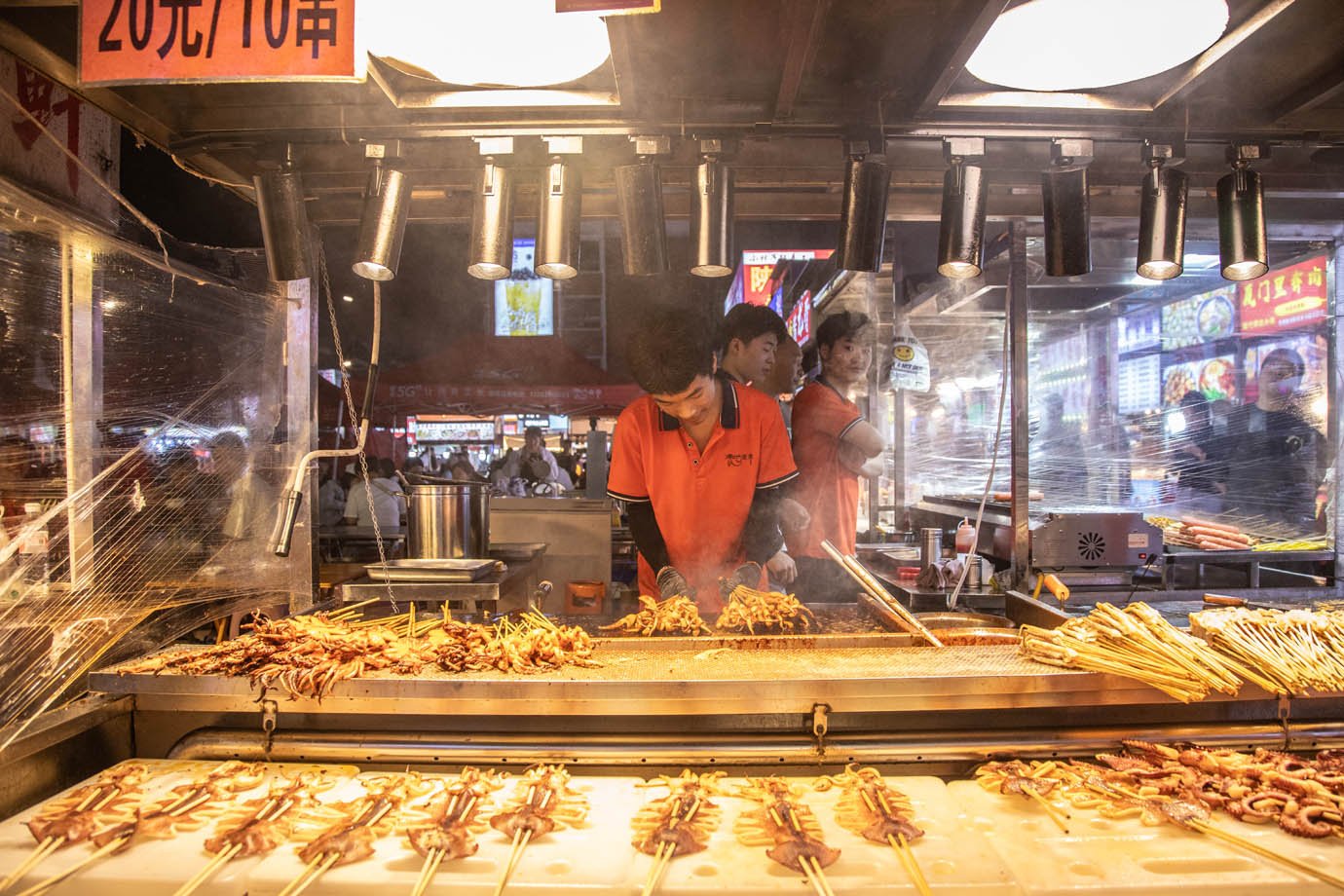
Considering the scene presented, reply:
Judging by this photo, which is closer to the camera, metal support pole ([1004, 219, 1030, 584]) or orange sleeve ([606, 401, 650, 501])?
orange sleeve ([606, 401, 650, 501])

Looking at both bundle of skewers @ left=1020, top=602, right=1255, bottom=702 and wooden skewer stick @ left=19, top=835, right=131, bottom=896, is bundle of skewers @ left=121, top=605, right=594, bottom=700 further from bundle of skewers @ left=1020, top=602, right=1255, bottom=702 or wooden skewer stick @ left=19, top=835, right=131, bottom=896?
bundle of skewers @ left=1020, top=602, right=1255, bottom=702

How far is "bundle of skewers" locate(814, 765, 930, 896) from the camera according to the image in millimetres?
1771

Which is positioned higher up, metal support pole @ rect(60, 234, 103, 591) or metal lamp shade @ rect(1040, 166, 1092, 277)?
metal lamp shade @ rect(1040, 166, 1092, 277)

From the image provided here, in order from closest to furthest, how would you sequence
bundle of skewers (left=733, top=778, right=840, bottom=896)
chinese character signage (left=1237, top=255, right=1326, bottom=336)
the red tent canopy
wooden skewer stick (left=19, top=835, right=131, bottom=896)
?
wooden skewer stick (left=19, top=835, right=131, bottom=896) < bundle of skewers (left=733, top=778, right=840, bottom=896) < chinese character signage (left=1237, top=255, right=1326, bottom=336) < the red tent canopy

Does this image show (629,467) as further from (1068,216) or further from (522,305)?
(522,305)

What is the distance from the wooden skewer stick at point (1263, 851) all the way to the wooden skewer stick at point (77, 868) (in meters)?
2.79

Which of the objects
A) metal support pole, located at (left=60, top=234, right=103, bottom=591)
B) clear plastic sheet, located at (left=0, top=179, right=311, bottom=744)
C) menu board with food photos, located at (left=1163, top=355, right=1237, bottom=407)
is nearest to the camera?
clear plastic sheet, located at (left=0, top=179, right=311, bottom=744)

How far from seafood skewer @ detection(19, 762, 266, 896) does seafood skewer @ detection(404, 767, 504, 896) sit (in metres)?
0.56

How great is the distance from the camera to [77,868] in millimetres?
1706

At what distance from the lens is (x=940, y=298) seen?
6750 mm

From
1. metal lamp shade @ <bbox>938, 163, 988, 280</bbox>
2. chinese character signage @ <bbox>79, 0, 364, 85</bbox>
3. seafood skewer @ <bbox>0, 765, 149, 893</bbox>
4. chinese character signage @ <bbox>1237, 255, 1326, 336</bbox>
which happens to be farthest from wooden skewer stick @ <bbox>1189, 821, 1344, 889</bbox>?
chinese character signage @ <bbox>1237, 255, 1326, 336</bbox>

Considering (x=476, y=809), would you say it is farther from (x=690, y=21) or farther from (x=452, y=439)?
(x=452, y=439)

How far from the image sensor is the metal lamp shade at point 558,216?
280 centimetres

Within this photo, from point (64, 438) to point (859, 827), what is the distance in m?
3.17
